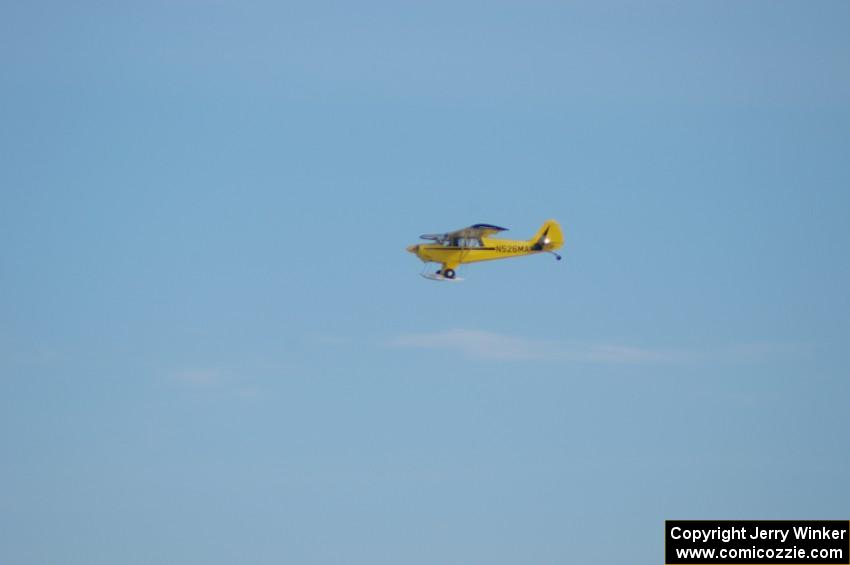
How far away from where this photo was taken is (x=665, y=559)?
225ft

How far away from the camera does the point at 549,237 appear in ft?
349

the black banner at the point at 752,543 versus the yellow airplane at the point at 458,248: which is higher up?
the yellow airplane at the point at 458,248

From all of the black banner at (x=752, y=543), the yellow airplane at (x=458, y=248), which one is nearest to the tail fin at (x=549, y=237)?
the yellow airplane at (x=458, y=248)

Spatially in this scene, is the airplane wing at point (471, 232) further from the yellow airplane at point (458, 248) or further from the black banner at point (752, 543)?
the black banner at point (752, 543)

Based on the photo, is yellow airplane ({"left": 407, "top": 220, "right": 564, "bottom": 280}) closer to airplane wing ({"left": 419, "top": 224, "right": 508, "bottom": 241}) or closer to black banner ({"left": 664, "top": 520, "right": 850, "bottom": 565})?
airplane wing ({"left": 419, "top": 224, "right": 508, "bottom": 241})

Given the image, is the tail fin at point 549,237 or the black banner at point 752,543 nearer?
the black banner at point 752,543

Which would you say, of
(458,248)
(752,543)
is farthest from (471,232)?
(752,543)

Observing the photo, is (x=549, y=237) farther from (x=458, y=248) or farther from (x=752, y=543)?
(x=752, y=543)

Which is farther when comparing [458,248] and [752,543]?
[458,248]

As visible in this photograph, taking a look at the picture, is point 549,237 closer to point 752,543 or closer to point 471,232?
point 471,232

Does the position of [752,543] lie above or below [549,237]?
below

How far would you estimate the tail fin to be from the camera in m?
106

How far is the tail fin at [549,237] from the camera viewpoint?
106 m

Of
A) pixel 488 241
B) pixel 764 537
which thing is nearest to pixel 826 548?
pixel 764 537
